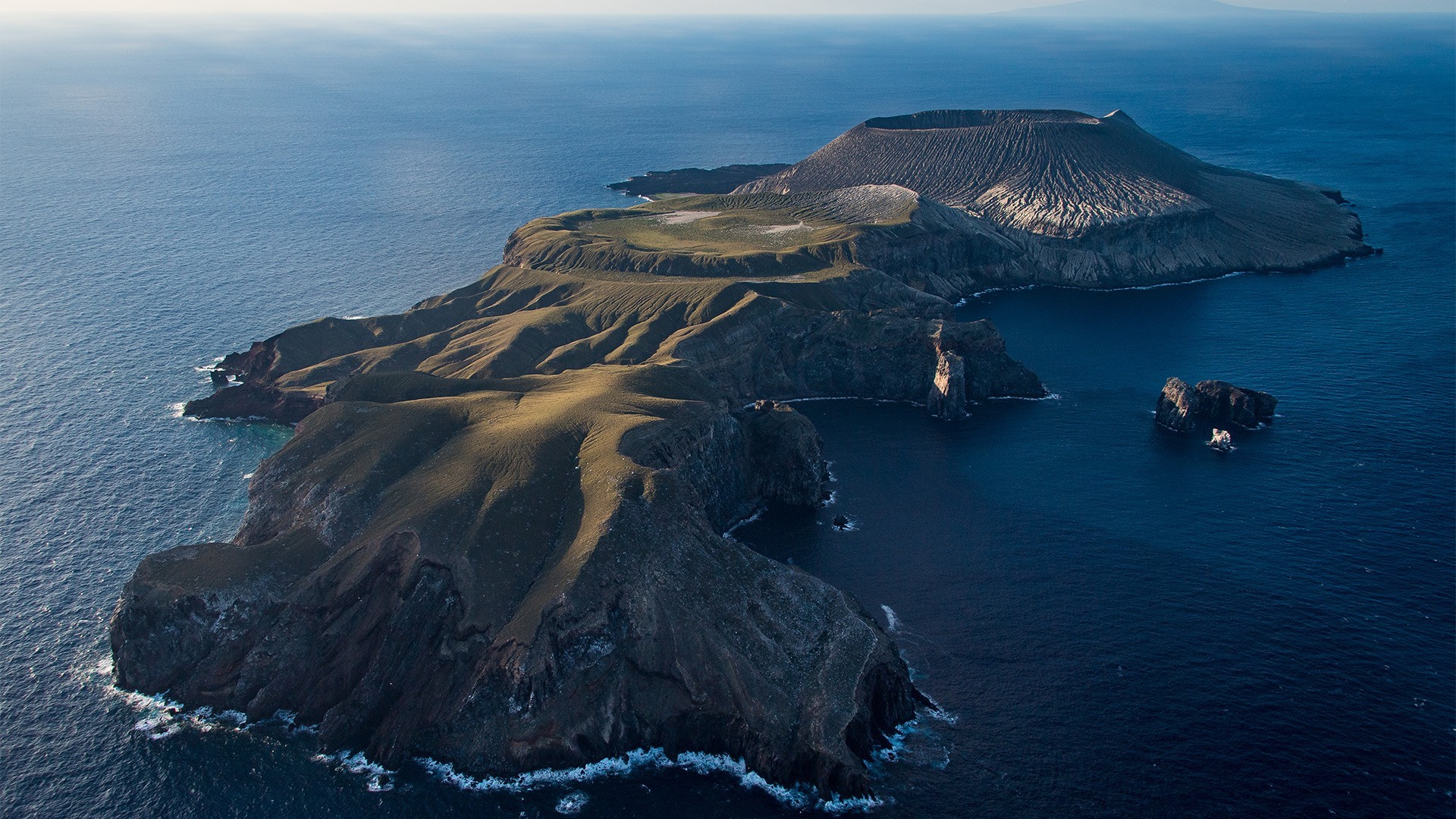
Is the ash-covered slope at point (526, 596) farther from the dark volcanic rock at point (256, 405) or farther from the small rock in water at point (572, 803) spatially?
the dark volcanic rock at point (256, 405)

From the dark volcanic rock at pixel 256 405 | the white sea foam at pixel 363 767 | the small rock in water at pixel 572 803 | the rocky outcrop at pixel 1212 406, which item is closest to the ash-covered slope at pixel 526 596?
the white sea foam at pixel 363 767

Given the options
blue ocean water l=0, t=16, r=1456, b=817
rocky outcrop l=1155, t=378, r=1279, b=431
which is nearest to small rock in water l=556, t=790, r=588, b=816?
blue ocean water l=0, t=16, r=1456, b=817

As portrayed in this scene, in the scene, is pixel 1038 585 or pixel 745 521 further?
pixel 745 521

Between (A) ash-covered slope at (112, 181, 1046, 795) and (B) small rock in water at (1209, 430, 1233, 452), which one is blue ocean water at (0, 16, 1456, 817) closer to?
(B) small rock in water at (1209, 430, 1233, 452)

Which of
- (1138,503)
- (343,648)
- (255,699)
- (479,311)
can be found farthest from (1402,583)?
(479,311)

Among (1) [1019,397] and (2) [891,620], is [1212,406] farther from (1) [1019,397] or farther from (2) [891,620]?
(2) [891,620]

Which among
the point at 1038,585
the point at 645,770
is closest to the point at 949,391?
the point at 1038,585

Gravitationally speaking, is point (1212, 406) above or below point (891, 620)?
above
